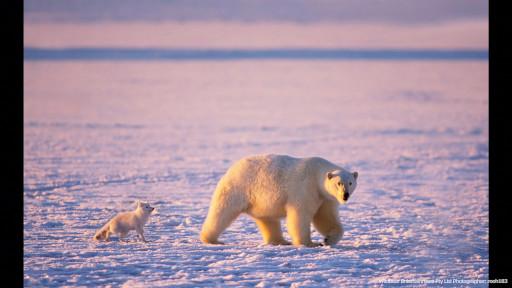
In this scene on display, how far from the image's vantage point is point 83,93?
105 ft

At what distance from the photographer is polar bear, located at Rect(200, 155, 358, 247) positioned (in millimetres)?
7406

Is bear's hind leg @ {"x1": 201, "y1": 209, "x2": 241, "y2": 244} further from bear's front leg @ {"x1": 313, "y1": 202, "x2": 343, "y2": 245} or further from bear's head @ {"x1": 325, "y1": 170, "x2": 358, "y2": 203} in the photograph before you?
bear's head @ {"x1": 325, "y1": 170, "x2": 358, "y2": 203}

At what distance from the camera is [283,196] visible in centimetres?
748

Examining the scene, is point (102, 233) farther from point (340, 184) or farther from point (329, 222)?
point (340, 184)

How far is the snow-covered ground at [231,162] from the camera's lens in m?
6.48

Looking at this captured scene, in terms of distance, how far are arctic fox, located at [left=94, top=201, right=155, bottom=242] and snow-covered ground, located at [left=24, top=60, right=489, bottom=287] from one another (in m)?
0.14

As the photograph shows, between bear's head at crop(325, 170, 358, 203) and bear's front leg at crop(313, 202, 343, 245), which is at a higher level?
bear's head at crop(325, 170, 358, 203)

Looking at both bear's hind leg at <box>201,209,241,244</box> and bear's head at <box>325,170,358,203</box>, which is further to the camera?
bear's hind leg at <box>201,209,241,244</box>

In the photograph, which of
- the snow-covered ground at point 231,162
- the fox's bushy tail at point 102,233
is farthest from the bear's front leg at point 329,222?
the fox's bushy tail at point 102,233

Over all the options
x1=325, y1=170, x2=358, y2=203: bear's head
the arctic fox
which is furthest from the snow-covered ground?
x1=325, y1=170, x2=358, y2=203: bear's head

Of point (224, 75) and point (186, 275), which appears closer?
point (186, 275)
